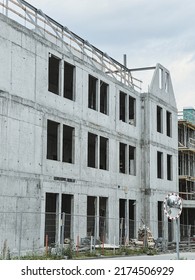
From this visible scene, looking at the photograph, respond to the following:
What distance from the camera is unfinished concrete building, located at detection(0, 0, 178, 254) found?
2312cm

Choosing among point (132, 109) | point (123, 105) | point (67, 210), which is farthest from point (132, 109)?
point (67, 210)

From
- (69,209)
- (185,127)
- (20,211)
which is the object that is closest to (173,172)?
(185,127)

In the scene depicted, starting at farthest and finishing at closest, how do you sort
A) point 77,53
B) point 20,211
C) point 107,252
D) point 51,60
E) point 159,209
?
point 159,209 < point 77,53 < point 51,60 < point 107,252 < point 20,211

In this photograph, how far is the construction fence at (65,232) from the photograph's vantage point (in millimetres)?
22111

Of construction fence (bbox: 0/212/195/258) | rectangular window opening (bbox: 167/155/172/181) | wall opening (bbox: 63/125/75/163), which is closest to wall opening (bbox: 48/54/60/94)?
wall opening (bbox: 63/125/75/163)

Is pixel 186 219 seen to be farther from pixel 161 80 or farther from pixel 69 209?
pixel 69 209

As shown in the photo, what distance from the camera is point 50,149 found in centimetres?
3434

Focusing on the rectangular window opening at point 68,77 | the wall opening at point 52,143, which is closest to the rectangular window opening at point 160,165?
the wall opening at point 52,143

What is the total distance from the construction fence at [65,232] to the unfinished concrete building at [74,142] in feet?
0.20

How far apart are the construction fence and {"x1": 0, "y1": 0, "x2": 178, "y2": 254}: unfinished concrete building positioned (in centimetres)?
6

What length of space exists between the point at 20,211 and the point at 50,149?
11703 millimetres

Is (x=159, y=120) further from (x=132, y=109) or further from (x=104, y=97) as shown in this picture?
(x=104, y=97)

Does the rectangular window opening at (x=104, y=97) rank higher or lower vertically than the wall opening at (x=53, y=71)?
lower

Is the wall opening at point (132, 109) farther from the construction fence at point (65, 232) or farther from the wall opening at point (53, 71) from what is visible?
the construction fence at point (65, 232)
